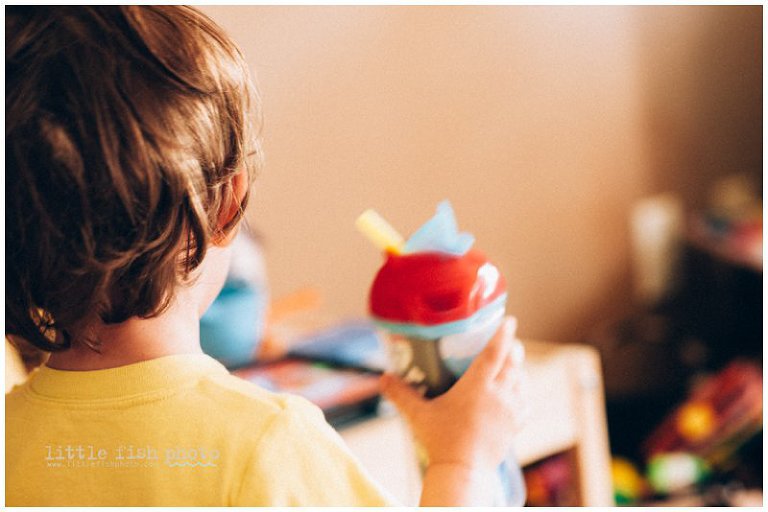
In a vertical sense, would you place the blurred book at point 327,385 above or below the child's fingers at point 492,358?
below

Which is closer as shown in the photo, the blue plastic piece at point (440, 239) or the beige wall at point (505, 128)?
the blue plastic piece at point (440, 239)

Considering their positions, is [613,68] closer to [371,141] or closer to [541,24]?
[541,24]

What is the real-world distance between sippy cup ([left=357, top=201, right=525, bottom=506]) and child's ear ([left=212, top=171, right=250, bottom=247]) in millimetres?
82

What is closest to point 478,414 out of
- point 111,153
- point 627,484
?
point 111,153

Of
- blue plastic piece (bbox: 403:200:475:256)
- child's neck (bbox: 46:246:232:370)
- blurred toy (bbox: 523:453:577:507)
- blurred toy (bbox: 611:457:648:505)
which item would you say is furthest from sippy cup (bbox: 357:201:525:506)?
blurred toy (bbox: 611:457:648:505)

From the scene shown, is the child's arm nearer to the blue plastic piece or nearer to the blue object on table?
the blue plastic piece

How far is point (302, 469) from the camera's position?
0.44 m

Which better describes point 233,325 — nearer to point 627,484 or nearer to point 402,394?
point 402,394

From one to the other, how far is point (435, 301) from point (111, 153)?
202 mm

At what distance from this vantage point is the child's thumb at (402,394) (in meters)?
0.54

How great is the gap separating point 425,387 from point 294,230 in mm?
806

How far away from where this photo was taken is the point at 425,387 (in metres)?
0.53

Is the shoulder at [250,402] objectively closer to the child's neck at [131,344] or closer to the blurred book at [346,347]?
the child's neck at [131,344]

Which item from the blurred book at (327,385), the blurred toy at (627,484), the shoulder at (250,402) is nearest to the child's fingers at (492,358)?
the shoulder at (250,402)
